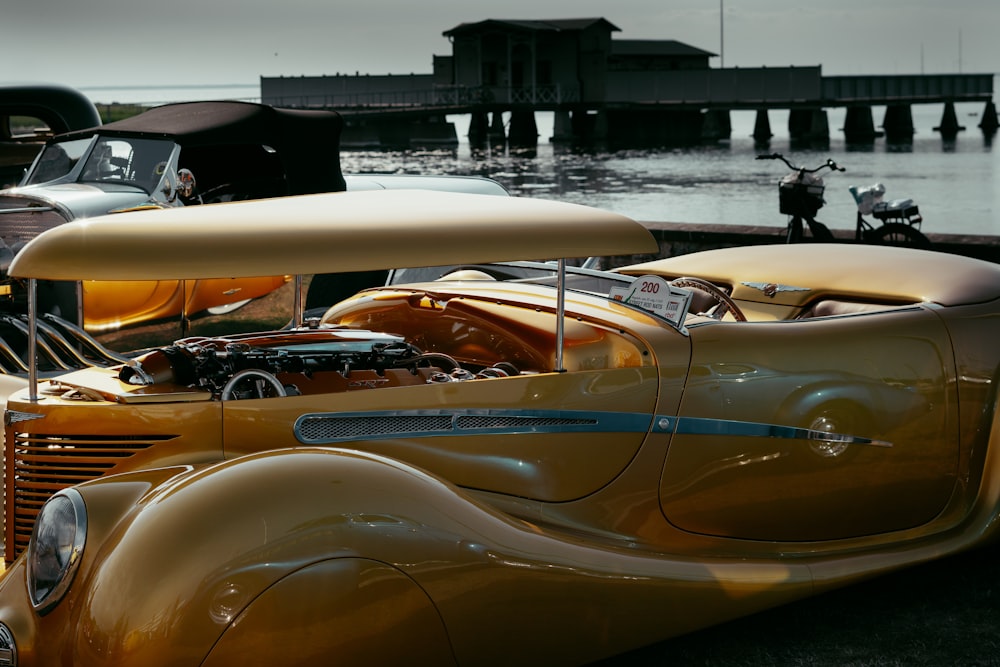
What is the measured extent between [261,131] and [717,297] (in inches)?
284

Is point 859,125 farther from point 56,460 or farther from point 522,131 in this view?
point 56,460

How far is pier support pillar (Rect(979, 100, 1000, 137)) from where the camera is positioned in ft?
276

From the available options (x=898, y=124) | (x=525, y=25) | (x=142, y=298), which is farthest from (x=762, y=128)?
(x=142, y=298)

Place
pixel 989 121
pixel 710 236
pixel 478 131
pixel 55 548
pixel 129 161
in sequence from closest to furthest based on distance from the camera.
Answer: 1. pixel 55 548
2. pixel 129 161
3. pixel 710 236
4. pixel 478 131
5. pixel 989 121

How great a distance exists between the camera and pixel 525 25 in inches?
2486

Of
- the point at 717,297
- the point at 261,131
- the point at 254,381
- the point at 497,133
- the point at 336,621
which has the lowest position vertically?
the point at 336,621

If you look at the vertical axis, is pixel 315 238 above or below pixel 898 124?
below

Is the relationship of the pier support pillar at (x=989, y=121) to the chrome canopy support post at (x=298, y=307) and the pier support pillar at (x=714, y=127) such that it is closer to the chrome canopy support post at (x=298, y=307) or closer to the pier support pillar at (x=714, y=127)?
the pier support pillar at (x=714, y=127)

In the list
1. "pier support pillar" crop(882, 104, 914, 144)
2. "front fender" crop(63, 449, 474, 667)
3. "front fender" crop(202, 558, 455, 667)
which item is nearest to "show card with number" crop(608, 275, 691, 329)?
"front fender" crop(63, 449, 474, 667)

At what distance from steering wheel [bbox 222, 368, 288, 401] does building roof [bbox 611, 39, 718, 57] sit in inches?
2808

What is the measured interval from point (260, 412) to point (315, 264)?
0.55 metres

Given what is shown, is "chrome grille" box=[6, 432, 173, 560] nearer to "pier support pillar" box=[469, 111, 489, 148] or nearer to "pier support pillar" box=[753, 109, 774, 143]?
"pier support pillar" box=[469, 111, 489, 148]

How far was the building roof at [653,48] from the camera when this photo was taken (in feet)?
241

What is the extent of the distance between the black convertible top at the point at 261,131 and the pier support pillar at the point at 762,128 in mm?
70931
